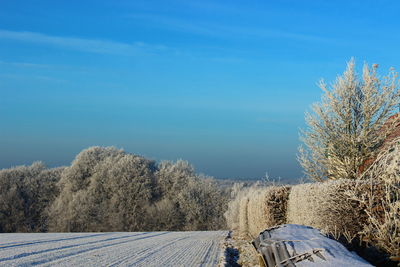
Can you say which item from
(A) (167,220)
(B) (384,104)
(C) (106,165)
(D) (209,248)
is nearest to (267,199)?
(D) (209,248)

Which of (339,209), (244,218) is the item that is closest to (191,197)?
(244,218)

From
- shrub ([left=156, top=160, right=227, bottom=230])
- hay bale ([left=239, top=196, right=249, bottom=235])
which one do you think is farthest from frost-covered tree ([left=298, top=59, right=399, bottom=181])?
shrub ([left=156, top=160, right=227, bottom=230])

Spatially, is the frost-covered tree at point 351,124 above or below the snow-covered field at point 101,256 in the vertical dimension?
above

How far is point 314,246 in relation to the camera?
23.3ft

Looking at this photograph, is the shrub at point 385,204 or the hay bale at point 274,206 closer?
the shrub at point 385,204

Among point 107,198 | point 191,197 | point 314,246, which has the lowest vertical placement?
point 314,246

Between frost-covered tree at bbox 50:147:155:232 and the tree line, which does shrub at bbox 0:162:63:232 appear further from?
frost-covered tree at bbox 50:147:155:232

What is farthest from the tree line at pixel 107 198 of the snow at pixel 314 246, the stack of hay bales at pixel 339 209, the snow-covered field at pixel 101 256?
the snow at pixel 314 246

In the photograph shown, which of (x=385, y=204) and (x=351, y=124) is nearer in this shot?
(x=385, y=204)

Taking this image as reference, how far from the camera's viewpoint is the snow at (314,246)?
660 cm

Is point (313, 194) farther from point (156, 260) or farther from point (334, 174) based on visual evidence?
point (334, 174)

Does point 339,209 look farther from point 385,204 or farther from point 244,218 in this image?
point 244,218

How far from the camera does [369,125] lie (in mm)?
21547

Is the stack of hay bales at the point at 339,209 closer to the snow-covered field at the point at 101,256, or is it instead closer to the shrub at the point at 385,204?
the shrub at the point at 385,204
